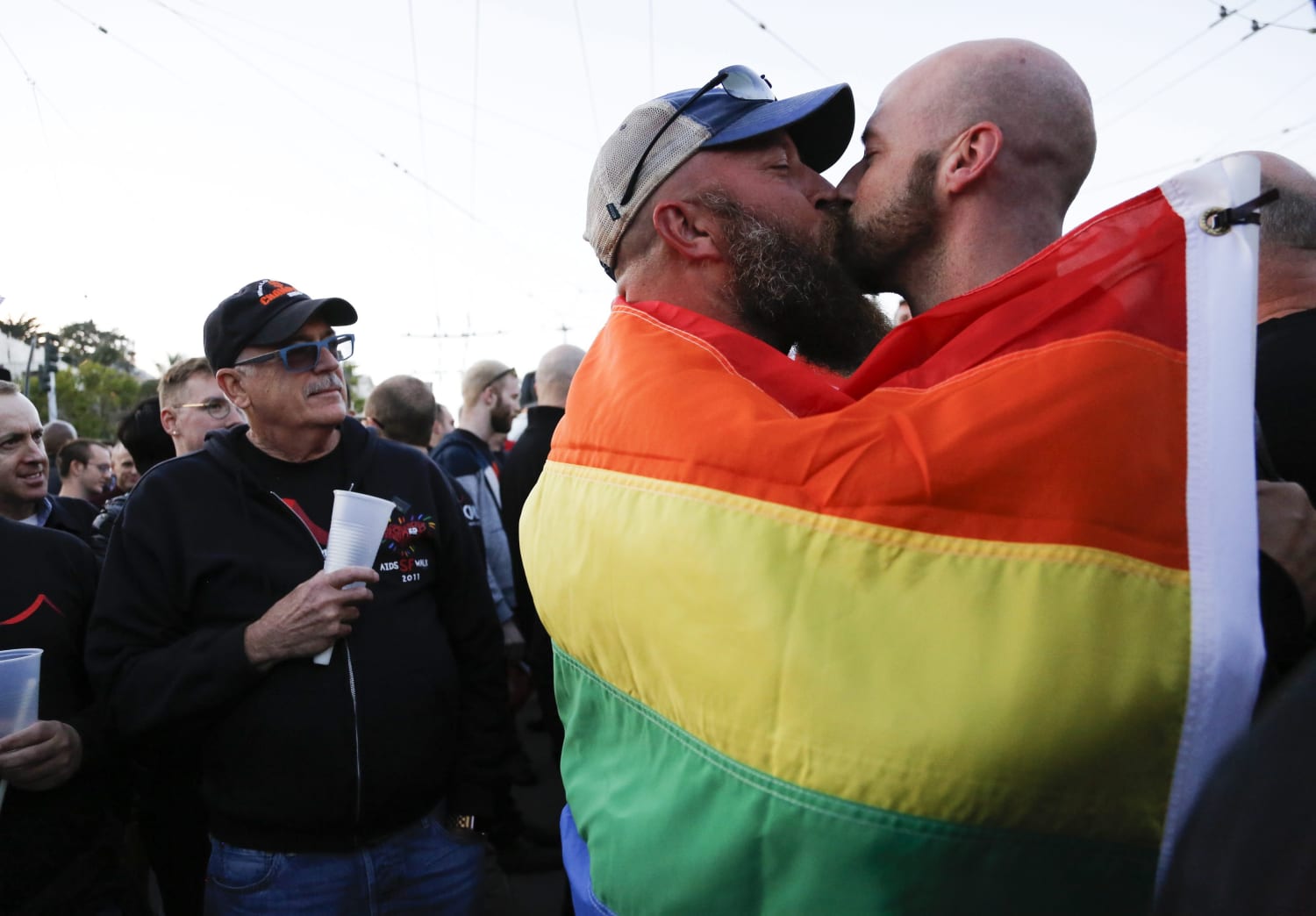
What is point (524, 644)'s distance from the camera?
16.6 feet

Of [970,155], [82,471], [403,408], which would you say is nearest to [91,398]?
[82,471]

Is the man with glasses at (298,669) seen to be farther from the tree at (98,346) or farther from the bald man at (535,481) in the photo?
the tree at (98,346)

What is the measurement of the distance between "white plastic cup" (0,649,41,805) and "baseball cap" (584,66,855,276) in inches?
70.4

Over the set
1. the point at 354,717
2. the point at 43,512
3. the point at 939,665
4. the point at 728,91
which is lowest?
the point at 354,717

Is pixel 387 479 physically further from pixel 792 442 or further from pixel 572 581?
pixel 792 442

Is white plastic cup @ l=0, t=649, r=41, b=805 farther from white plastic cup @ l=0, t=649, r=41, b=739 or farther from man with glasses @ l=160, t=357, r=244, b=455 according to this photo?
man with glasses @ l=160, t=357, r=244, b=455

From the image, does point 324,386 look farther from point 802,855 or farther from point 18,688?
point 802,855

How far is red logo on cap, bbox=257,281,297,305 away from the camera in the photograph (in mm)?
2981

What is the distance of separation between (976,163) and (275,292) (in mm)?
2372

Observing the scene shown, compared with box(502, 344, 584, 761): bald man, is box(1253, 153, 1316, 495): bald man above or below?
above

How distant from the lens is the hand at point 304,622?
7.84 feet

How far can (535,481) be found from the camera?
469cm

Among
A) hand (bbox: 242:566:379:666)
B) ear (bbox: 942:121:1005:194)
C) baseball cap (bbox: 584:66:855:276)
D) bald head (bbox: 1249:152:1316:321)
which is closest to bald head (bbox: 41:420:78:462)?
hand (bbox: 242:566:379:666)

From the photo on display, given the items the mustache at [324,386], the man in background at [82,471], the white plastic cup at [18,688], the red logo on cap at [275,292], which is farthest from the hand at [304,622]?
the man in background at [82,471]
